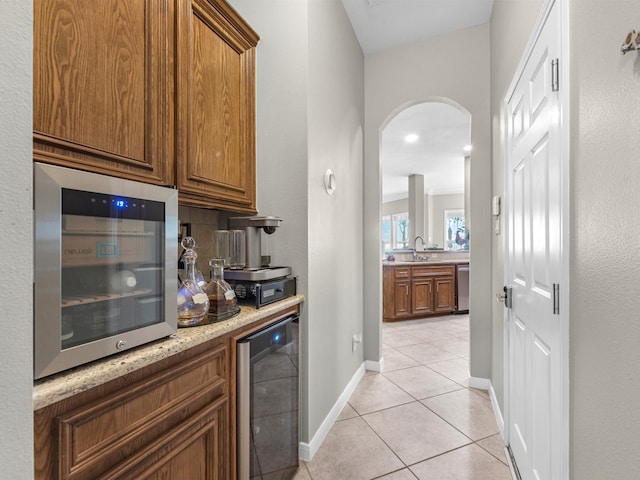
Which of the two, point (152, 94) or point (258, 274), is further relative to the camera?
point (258, 274)

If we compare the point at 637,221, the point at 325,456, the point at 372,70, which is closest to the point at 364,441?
the point at 325,456

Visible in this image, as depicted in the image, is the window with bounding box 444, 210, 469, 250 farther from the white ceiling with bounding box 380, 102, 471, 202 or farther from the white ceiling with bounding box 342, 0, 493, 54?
the white ceiling with bounding box 342, 0, 493, 54

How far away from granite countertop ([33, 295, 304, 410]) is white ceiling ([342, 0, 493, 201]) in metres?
2.59

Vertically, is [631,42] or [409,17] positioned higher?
[409,17]

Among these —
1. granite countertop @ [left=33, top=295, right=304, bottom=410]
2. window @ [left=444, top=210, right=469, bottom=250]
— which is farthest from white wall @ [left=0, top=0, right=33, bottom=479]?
window @ [left=444, top=210, right=469, bottom=250]

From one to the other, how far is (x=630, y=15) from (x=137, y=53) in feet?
4.66

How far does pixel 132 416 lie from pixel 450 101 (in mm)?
3055

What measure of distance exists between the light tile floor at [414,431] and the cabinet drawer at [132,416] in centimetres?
101

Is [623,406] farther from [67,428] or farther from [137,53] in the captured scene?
[137,53]

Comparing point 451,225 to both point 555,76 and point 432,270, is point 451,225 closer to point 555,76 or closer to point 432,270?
point 432,270

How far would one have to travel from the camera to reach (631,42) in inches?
28.7

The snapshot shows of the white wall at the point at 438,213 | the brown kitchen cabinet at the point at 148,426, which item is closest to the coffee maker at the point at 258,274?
the brown kitchen cabinet at the point at 148,426

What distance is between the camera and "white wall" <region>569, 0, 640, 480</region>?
2.53 ft

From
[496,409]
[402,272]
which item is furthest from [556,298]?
[402,272]
